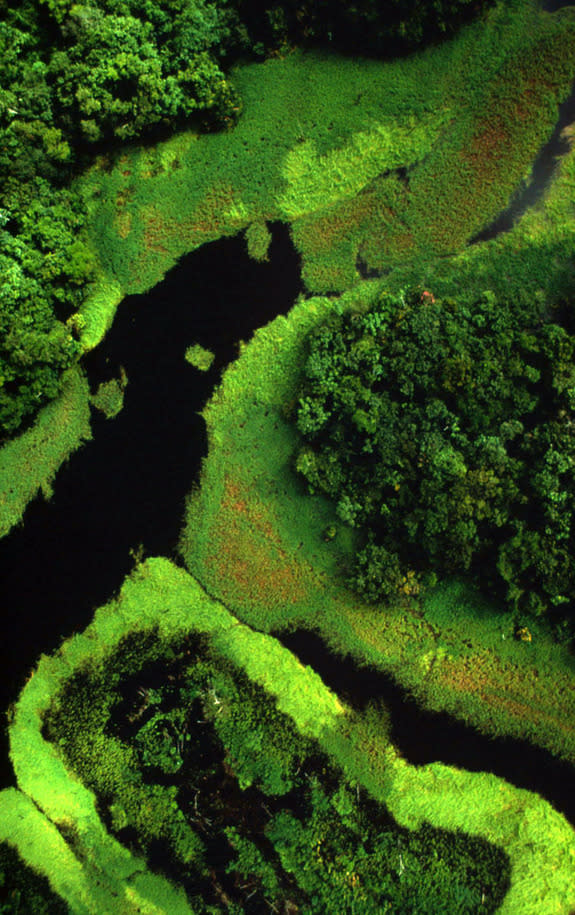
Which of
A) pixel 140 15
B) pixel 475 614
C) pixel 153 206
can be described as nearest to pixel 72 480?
pixel 153 206

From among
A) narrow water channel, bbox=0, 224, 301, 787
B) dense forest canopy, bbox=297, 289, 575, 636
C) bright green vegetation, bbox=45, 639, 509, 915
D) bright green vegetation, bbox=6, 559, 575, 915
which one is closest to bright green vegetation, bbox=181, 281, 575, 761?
narrow water channel, bbox=0, 224, 301, 787

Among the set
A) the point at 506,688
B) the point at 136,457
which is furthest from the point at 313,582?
the point at 136,457

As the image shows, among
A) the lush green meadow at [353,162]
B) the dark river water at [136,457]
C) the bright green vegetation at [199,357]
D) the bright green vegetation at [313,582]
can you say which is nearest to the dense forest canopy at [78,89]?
the lush green meadow at [353,162]

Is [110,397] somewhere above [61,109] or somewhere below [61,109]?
below

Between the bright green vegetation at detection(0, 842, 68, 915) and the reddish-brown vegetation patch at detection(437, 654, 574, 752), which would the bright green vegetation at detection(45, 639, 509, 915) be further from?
the reddish-brown vegetation patch at detection(437, 654, 574, 752)

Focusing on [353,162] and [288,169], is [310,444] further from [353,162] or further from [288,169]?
[353,162]

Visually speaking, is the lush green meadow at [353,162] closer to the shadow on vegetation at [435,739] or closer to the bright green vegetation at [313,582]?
the bright green vegetation at [313,582]
